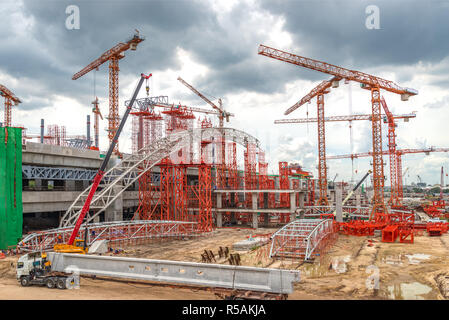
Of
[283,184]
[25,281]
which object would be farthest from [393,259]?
[283,184]

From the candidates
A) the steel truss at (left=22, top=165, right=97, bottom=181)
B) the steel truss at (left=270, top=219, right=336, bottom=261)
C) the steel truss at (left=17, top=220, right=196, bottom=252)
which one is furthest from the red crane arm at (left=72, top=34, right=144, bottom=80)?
the steel truss at (left=270, top=219, right=336, bottom=261)

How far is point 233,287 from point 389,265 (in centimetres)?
1677

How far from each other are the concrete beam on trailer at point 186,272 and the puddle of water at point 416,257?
1839cm

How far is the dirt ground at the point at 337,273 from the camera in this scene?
1784cm

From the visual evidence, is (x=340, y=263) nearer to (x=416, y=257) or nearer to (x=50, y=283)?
(x=416, y=257)

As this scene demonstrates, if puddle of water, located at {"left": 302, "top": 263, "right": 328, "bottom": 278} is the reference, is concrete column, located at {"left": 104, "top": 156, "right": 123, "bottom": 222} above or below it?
above

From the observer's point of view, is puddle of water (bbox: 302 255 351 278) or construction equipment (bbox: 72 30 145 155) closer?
puddle of water (bbox: 302 255 351 278)

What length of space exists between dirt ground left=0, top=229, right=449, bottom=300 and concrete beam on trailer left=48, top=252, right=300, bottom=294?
1.00 m

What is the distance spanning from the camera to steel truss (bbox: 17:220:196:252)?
99.4 feet

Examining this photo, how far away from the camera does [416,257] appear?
30.0 meters

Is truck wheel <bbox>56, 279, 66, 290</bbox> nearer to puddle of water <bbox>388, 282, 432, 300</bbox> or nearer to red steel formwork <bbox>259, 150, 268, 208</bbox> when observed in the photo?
puddle of water <bbox>388, 282, 432, 300</bbox>
